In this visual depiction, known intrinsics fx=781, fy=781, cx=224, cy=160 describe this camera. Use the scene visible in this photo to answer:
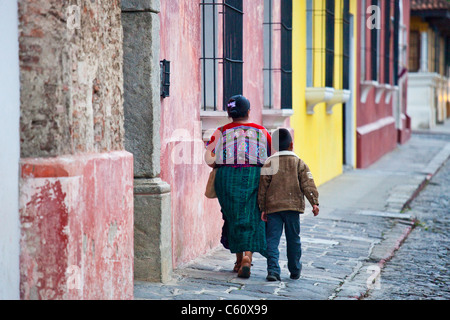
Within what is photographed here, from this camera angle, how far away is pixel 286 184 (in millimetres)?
→ 6113

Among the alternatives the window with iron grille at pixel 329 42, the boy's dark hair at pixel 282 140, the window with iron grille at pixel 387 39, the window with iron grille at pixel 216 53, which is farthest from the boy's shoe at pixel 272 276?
the window with iron grille at pixel 387 39

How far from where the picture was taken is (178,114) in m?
6.66

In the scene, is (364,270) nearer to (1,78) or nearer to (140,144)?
(140,144)

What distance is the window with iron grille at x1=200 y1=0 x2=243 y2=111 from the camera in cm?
741

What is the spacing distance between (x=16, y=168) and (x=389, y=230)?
6.24m

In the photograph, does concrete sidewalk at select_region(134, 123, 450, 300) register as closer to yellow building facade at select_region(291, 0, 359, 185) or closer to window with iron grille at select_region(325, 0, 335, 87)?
yellow building facade at select_region(291, 0, 359, 185)

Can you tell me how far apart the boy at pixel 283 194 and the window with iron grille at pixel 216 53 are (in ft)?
4.69

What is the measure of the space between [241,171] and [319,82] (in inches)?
267

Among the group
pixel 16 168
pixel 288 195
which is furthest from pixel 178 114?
pixel 16 168

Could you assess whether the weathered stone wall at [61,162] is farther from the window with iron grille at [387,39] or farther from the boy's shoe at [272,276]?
the window with iron grille at [387,39]

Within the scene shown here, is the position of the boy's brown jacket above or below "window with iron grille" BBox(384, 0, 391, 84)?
below

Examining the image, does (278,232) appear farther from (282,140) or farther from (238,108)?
(238,108)

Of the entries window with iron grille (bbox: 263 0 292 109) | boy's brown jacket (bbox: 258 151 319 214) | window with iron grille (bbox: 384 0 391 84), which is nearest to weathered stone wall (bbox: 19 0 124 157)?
boy's brown jacket (bbox: 258 151 319 214)

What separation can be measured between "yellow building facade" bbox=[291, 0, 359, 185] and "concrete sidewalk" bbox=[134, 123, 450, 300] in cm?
56
